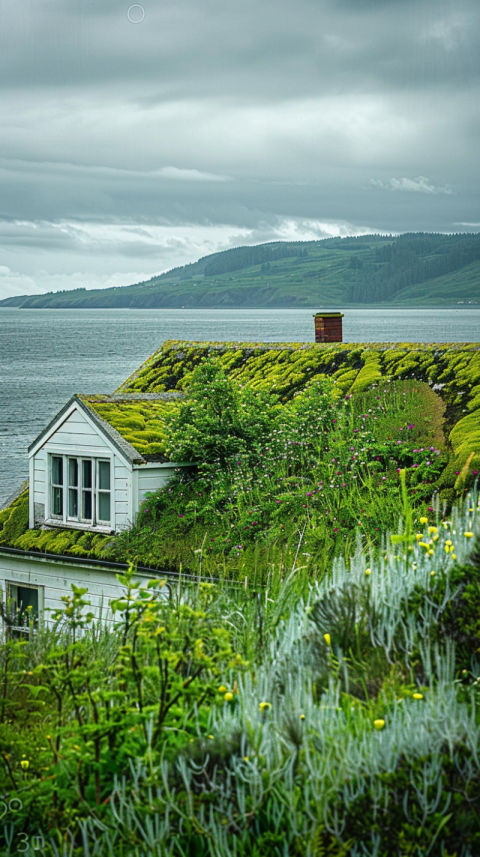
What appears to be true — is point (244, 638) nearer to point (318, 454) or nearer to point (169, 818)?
point (169, 818)

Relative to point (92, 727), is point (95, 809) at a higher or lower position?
lower

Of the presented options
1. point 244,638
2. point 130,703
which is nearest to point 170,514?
point 244,638

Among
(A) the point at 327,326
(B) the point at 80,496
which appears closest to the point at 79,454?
(B) the point at 80,496

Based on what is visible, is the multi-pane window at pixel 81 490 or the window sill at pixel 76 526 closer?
the window sill at pixel 76 526

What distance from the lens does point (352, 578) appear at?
609 cm

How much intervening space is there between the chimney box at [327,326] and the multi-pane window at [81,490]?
899 cm

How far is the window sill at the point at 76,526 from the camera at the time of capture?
1403 centimetres

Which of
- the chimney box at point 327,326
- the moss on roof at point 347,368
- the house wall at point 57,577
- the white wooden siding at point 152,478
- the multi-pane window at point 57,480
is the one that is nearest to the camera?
the house wall at point 57,577

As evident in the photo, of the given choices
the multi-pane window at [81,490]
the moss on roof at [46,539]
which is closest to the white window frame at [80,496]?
the multi-pane window at [81,490]

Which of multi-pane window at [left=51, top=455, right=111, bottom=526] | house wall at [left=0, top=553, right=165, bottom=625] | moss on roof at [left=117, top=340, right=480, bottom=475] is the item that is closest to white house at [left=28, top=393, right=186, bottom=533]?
multi-pane window at [left=51, top=455, right=111, bottom=526]

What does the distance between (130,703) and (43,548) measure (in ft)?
31.7

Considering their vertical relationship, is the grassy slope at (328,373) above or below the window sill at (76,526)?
above

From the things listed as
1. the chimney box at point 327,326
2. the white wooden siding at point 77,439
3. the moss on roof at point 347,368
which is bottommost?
the white wooden siding at point 77,439

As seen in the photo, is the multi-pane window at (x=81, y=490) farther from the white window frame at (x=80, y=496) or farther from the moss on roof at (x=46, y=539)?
the moss on roof at (x=46, y=539)
